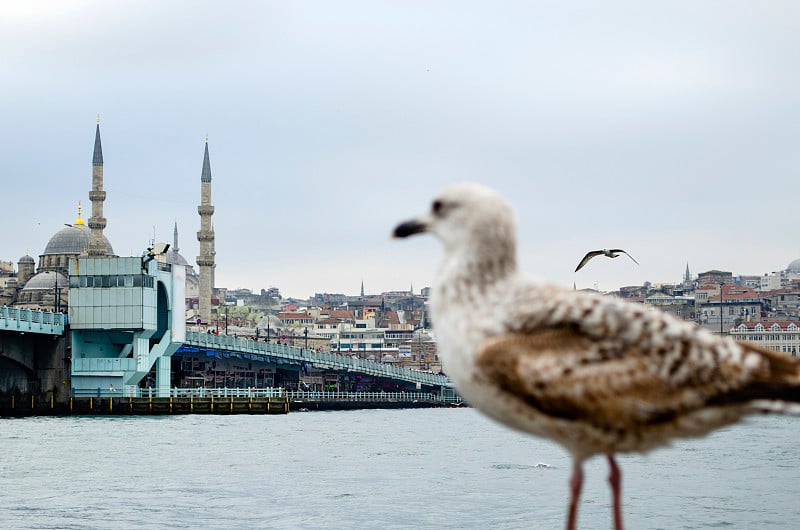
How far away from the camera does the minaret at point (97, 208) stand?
4550 inches

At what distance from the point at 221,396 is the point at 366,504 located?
49.1m

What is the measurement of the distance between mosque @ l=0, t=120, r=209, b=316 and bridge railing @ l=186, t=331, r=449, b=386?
967 inches

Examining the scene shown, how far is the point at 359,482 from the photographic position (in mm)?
30500

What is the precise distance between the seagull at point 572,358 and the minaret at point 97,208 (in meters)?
114

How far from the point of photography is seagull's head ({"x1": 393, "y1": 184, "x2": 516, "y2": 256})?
11.2 ft

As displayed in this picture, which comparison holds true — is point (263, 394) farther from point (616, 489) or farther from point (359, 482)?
point (616, 489)

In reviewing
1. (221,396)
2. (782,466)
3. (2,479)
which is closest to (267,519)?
(2,479)

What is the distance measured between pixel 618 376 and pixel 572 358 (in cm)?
13

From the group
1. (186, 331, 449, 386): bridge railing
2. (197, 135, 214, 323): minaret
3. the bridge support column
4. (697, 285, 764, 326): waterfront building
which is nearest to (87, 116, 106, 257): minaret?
(197, 135, 214, 323): minaret

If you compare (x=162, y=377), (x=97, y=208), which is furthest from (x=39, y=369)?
(x=97, y=208)

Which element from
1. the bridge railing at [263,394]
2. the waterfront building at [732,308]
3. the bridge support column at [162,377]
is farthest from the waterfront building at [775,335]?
the bridge support column at [162,377]

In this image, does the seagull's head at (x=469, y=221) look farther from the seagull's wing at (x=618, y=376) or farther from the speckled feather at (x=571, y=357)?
the seagull's wing at (x=618, y=376)

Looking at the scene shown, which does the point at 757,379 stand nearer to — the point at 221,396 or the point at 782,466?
the point at 782,466

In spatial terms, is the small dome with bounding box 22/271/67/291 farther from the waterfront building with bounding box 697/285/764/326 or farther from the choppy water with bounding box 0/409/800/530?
the choppy water with bounding box 0/409/800/530
